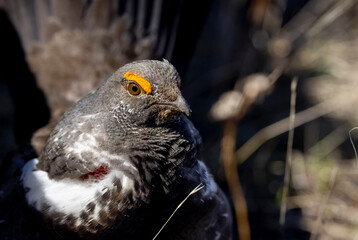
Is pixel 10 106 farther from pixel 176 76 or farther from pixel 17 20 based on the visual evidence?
pixel 176 76

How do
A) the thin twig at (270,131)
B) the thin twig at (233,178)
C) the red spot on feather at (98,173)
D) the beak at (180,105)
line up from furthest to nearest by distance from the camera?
the thin twig at (270,131), the thin twig at (233,178), the red spot on feather at (98,173), the beak at (180,105)

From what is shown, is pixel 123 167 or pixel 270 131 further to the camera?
pixel 270 131

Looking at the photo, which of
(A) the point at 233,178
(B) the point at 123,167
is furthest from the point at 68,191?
(A) the point at 233,178

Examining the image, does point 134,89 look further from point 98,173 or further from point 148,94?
point 98,173

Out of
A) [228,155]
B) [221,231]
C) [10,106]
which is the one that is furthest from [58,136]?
[10,106]

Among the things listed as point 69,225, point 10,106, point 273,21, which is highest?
A: point 10,106

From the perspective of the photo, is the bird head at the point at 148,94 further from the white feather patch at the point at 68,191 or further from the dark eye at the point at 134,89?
the white feather patch at the point at 68,191

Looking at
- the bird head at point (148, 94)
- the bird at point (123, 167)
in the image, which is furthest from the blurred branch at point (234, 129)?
the bird head at point (148, 94)
